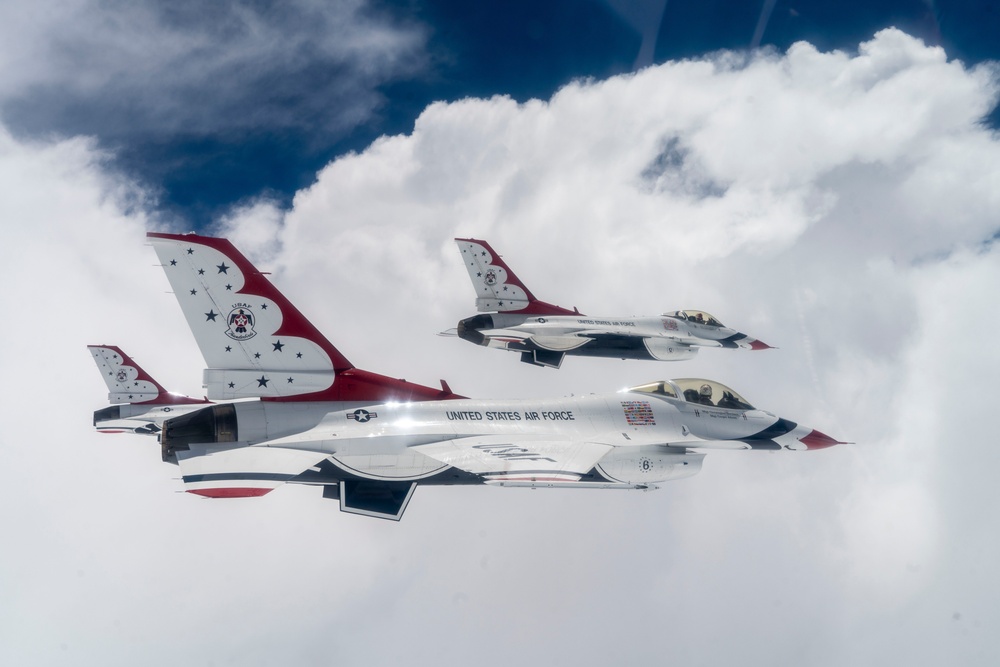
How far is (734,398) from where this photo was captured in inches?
798

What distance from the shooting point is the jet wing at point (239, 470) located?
13094mm

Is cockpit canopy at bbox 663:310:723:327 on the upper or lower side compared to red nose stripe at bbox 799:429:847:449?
upper

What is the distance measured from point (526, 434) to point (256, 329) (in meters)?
7.14

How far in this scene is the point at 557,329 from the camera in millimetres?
30906

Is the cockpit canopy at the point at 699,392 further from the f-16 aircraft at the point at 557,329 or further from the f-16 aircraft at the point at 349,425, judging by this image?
the f-16 aircraft at the point at 557,329

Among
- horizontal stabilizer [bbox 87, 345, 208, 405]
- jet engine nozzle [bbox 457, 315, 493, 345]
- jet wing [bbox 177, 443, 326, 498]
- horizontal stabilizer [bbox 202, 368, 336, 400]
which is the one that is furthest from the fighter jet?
jet wing [bbox 177, 443, 326, 498]

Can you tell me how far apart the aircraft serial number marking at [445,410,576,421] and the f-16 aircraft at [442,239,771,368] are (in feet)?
38.5

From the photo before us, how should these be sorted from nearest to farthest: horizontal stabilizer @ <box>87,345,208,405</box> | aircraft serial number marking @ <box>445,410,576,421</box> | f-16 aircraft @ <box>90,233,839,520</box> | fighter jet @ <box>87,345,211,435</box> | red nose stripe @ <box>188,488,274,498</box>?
1. red nose stripe @ <box>188,488,274,498</box>
2. f-16 aircraft @ <box>90,233,839,520</box>
3. aircraft serial number marking @ <box>445,410,576,421</box>
4. fighter jet @ <box>87,345,211,435</box>
5. horizontal stabilizer @ <box>87,345,208,405</box>

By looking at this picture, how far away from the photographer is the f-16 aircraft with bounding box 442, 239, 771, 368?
30.6 meters

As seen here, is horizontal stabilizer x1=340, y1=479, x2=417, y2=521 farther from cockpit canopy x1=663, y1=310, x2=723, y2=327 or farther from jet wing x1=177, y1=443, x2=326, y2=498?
cockpit canopy x1=663, y1=310, x2=723, y2=327

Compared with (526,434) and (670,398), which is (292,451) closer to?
(526,434)

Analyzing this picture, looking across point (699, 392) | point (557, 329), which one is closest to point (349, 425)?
point (699, 392)

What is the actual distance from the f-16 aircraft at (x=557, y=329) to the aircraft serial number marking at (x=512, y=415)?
11.7 metres

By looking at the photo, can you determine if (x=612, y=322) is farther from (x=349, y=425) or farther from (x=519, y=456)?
(x=349, y=425)
